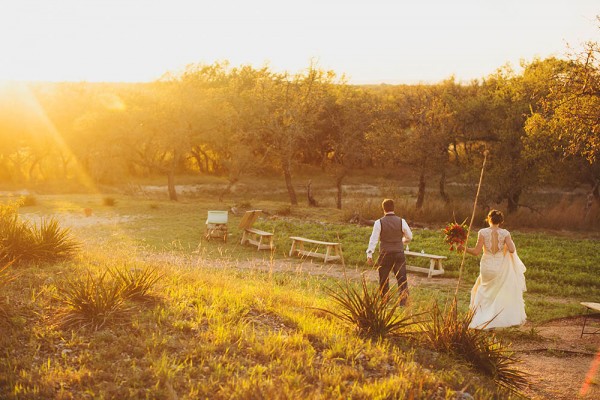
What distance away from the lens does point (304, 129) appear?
115 feet

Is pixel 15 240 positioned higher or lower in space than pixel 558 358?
higher

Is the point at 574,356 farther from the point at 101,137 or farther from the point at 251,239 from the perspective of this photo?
the point at 101,137

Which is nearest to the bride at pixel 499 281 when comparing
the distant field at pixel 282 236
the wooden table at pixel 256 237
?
the distant field at pixel 282 236

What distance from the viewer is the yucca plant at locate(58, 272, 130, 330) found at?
6.45m

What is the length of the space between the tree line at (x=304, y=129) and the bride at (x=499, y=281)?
50.6 feet

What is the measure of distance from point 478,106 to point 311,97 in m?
9.48

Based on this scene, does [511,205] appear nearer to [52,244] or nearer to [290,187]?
[290,187]

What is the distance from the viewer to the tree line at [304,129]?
28.5 meters

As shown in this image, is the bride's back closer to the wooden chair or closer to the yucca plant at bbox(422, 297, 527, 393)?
the yucca plant at bbox(422, 297, 527, 393)

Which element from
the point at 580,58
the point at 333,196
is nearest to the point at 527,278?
the point at 580,58

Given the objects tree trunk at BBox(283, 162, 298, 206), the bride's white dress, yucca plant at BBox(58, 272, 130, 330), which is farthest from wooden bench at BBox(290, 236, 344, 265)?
tree trunk at BBox(283, 162, 298, 206)

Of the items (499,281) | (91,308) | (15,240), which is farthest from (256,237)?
(91,308)

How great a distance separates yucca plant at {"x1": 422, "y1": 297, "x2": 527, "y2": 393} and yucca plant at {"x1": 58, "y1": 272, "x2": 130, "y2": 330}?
3.79 metres

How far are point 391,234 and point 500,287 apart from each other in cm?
212
